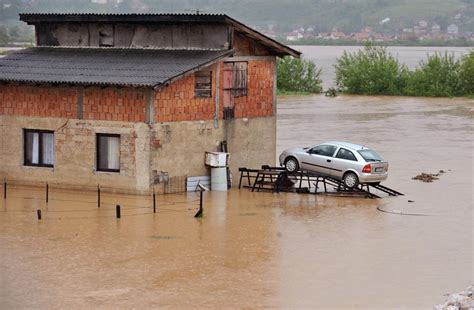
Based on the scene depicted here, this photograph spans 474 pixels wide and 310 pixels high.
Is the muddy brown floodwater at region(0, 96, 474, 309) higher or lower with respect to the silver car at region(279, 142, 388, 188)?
lower

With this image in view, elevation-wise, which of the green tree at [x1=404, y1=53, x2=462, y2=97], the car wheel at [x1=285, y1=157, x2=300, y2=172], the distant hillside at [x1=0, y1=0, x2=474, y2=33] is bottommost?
the car wheel at [x1=285, y1=157, x2=300, y2=172]

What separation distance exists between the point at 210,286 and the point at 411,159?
21.7m

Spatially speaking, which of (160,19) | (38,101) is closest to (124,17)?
(160,19)

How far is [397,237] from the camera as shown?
28.1 m

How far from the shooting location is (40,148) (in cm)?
3469

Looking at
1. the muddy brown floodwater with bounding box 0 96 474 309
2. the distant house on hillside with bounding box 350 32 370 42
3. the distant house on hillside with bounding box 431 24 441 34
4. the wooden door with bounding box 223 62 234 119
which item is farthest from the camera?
the distant house on hillside with bounding box 431 24 441 34

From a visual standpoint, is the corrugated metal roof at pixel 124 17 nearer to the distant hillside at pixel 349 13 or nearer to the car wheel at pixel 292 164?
the car wheel at pixel 292 164

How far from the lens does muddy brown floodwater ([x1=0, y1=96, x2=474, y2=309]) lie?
73.2ft

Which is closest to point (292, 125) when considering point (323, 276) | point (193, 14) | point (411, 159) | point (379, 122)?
point (379, 122)

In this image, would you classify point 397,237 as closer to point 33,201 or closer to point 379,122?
point 33,201

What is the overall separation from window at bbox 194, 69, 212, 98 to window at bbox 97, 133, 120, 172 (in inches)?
102

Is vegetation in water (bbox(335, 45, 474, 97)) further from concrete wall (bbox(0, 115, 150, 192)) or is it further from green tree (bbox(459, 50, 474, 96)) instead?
concrete wall (bbox(0, 115, 150, 192))

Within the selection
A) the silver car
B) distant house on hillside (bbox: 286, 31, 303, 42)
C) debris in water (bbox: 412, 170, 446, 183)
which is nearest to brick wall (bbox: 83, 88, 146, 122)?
the silver car

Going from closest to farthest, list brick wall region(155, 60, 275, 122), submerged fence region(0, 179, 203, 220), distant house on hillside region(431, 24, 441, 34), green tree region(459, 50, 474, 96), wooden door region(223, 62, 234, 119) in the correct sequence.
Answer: submerged fence region(0, 179, 203, 220)
brick wall region(155, 60, 275, 122)
wooden door region(223, 62, 234, 119)
green tree region(459, 50, 474, 96)
distant house on hillside region(431, 24, 441, 34)
